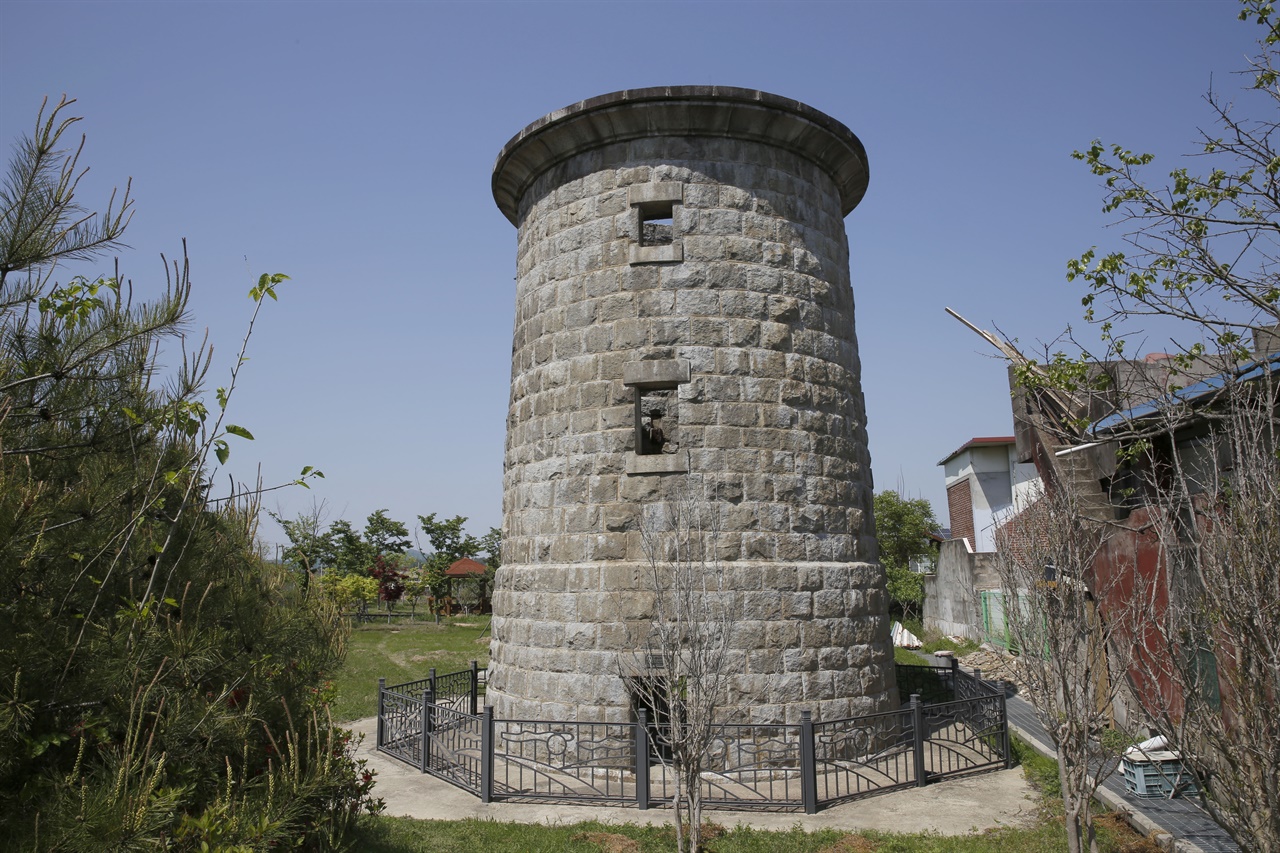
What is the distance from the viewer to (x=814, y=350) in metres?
11.0

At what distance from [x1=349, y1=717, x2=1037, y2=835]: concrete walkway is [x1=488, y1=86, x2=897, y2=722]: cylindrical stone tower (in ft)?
4.21

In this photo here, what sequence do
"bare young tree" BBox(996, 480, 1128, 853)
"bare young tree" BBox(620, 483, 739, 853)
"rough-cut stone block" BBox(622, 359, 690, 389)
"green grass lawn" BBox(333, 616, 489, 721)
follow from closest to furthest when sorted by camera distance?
"bare young tree" BBox(996, 480, 1128, 853) < "bare young tree" BBox(620, 483, 739, 853) < "rough-cut stone block" BBox(622, 359, 690, 389) < "green grass lawn" BBox(333, 616, 489, 721)

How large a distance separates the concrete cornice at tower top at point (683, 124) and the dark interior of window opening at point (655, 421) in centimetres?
346

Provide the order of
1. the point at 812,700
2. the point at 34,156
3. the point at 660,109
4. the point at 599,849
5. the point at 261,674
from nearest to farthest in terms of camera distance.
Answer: the point at 34,156 → the point at 261,674 → the point at 599,849 → the point at 812,700 → the point at 660,109

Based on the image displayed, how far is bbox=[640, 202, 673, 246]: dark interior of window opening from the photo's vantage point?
434 inches

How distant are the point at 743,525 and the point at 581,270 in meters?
3.96

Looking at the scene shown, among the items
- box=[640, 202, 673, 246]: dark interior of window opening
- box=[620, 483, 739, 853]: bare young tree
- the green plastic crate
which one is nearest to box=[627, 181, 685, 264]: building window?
box=[640, 202, 673, 246]: dark interior of window opening

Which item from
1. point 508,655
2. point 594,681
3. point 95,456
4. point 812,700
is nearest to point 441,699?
point 508,655

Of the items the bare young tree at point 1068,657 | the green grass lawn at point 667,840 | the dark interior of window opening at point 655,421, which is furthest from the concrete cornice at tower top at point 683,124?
the green grass lawn at point 667,840

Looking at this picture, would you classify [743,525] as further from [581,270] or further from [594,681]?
[581,270]

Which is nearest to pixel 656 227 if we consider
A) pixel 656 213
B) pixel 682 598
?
pixel 656 213

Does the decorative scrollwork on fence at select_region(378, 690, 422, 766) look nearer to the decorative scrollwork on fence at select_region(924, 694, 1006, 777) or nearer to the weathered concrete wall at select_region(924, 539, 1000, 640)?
the decorative scrollwork on fence at select_region(924, 694, 1006, 777)

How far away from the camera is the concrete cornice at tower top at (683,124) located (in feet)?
34.9

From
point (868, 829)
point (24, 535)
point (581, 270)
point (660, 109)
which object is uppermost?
point (660, 109)
